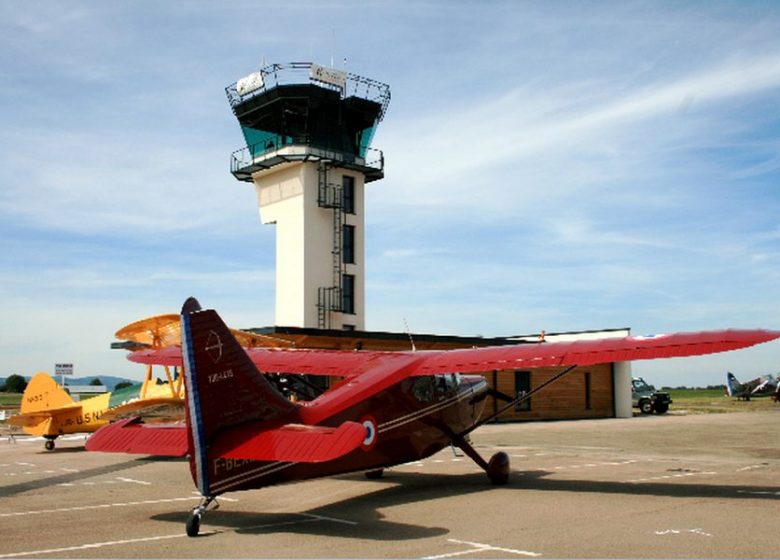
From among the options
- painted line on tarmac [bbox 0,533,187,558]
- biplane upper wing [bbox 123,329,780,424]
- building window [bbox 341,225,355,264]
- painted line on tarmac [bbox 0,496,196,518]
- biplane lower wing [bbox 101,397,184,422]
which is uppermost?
building window [bbox 341,225,355,264]

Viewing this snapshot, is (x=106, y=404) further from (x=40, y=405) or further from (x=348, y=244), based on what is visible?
(x=348, y=244)

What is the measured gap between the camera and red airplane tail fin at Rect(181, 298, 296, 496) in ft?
27.8

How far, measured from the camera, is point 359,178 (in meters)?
43.0

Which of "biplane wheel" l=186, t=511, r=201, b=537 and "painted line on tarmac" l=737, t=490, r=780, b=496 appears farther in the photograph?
"painted line on tarmac" l=737, t=490, r=780, b=496

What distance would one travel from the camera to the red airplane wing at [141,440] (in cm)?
901

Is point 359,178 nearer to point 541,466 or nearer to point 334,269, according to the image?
point 334,269

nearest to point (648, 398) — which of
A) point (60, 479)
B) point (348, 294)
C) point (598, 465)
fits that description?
point (348, 294)

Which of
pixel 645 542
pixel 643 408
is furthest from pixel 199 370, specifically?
pixel 643 408

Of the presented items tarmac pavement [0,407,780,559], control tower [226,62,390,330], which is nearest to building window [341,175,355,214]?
control tower [226,62,390,330]

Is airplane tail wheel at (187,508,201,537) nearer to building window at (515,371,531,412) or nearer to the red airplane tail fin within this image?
the red airplane tail fin

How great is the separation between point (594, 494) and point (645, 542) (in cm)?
376

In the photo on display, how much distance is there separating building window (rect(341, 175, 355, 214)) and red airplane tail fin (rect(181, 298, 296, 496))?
33.2m

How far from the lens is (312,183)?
132 ft

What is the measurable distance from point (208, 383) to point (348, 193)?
34.4m
